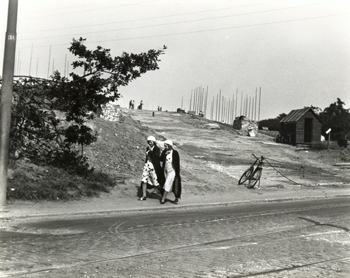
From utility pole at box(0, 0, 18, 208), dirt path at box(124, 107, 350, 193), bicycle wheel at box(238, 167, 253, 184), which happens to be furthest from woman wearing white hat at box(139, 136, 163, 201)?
bicycle wheel at box(238, 167, 253, 184)

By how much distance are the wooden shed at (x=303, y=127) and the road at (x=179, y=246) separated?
3680 centimetres

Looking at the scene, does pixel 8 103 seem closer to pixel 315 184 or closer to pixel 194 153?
pixel 315 184

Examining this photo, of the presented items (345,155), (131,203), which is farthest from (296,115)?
(131,203)

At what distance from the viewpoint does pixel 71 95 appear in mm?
15953

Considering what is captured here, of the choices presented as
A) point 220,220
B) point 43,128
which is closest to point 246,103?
point 43,128

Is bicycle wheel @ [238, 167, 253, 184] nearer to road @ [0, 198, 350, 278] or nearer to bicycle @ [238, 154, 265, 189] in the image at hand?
bicycle @ [238, 154, 265, 189]

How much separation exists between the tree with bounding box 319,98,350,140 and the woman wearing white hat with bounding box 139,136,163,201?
4493 centimetres

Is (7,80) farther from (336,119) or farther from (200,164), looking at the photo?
(336,119)

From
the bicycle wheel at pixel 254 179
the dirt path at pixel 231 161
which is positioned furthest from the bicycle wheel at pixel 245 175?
the dirt path at pixel 231 161

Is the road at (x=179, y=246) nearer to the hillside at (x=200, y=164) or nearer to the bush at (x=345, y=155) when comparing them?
the hillside at (x=200, y=164)

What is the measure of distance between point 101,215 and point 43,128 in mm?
5878

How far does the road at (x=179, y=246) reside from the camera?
6.66 metres

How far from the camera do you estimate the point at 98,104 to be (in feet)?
54.0

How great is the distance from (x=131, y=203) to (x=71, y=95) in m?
4.08
